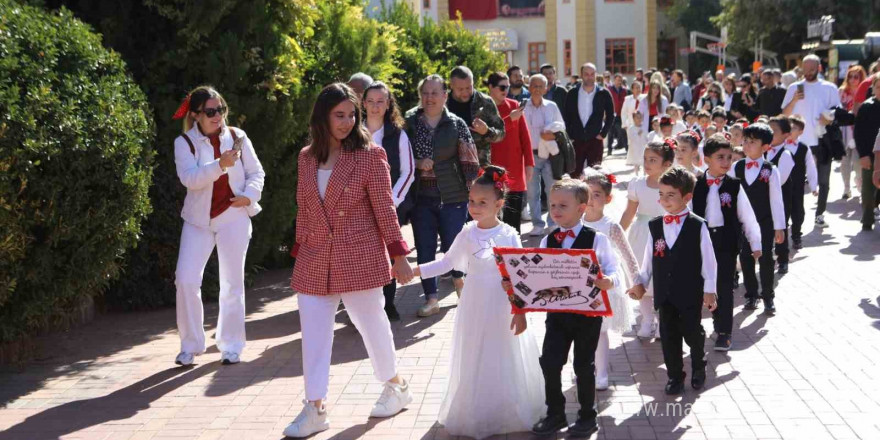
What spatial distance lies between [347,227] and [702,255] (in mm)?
2137

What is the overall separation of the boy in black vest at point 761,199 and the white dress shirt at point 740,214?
128 cm

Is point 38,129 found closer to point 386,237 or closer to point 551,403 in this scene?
point 386,237

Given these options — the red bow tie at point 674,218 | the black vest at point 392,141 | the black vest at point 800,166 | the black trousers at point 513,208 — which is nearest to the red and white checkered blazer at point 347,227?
the red bow tie at point 674,218

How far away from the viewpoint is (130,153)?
723cm

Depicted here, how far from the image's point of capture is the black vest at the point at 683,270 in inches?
245

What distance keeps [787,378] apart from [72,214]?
15.4 ft

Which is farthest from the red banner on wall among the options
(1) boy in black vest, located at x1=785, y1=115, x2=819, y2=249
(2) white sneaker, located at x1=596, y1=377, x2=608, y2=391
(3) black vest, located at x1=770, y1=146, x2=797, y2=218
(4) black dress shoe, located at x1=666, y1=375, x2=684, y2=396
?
(4) black dress shoe, located at x1=666, y1=375, x2=684, y2=396

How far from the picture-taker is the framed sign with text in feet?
17.8

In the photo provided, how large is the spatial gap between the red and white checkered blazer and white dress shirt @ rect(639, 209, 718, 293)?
1634 millimetres

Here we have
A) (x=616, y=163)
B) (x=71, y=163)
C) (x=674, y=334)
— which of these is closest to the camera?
(x=674, y=334)

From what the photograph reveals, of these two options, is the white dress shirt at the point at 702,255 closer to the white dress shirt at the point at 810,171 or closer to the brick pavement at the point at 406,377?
the brick pavement at the point at 406,377

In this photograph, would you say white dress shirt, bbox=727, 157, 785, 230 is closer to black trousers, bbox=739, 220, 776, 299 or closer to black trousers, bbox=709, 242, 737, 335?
black trousers, bbox=739, 220, 776, 299

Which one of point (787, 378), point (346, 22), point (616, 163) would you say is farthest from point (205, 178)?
point (616, 163)

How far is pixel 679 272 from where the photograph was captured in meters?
6.24
